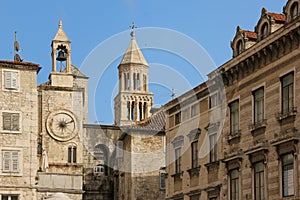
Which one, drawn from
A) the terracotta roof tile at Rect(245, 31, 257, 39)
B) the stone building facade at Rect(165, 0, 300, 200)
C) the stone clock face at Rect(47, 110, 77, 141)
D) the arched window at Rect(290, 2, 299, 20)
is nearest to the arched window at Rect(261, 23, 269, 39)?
the stone building facade at Rect(165, 0, 300, 200)

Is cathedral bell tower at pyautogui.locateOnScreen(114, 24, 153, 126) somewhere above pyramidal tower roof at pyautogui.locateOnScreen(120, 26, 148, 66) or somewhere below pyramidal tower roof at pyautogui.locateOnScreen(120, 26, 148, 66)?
below

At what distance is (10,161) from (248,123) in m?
22.8

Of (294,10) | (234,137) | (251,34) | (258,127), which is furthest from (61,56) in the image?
(294,10)

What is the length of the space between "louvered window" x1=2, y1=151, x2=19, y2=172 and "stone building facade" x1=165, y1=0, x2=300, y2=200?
13.4 meters

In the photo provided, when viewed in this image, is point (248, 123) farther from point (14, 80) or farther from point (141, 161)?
point (141, 161)

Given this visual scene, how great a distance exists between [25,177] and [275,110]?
83.8 ft

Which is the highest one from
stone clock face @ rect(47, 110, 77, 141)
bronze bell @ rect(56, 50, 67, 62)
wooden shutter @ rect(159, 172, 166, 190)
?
bronze bell @ rect(56, 50, 67, 62)

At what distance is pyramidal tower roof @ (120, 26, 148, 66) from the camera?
91.5 metres

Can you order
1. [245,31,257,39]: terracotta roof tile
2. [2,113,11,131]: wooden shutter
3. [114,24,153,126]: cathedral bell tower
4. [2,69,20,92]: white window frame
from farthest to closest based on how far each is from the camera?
1. [114,24,153,126]: cathedral bell tower
2. [2,69,20,92]: white window frame
3. [2,113,11,131]: wooden shutter
4. [245,31,257,39]: terracotta roof tile

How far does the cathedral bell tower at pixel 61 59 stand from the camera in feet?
199

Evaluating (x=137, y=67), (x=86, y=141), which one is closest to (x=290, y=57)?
(x=86, y=141)

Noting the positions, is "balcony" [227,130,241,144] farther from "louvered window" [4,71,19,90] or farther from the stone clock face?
the stone clock face

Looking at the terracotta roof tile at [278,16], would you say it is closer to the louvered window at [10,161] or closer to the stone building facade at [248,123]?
the stone building facade at [248,123]

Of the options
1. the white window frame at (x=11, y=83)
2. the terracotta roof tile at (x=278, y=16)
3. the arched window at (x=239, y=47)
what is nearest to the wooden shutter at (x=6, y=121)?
the white window frame at (x=11, y=83)
